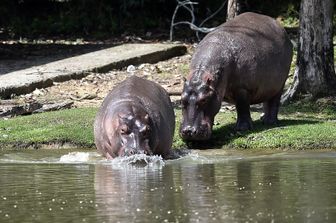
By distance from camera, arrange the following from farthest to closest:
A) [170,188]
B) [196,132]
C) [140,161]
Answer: [196,132] < [140,161] < [170,188]

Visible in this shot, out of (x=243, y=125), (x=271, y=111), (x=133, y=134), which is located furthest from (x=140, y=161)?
(x=271, y=111)

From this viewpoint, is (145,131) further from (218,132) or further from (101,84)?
(101,84)

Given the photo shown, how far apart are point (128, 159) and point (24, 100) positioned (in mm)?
5446

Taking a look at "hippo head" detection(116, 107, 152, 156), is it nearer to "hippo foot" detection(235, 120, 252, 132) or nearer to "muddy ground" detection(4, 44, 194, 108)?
"hippo foot" detection(235, 120, 252, 132)

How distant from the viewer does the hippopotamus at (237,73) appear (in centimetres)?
1219

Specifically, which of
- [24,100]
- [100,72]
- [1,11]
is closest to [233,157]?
[24,100]

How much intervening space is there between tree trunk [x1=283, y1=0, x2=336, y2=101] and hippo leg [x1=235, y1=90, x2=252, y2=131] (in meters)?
2.12

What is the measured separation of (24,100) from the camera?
617 inches

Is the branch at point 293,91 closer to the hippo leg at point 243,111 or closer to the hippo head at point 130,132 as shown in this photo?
the hippo leg at point 243,111

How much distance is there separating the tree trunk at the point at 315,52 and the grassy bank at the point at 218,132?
27.4 inches

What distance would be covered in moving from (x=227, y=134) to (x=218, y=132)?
16 centimetres

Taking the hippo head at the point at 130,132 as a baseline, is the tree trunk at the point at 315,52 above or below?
above

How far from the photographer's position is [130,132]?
420 inches

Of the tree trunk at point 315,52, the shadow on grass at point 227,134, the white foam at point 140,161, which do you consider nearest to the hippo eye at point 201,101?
the shadow on grass at point 227,134
